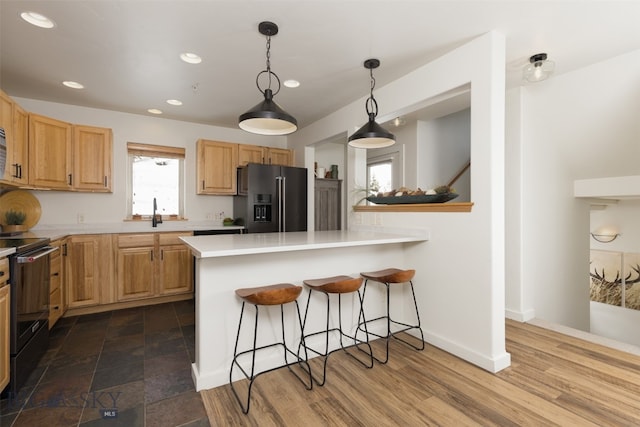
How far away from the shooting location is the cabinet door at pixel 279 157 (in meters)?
4.77

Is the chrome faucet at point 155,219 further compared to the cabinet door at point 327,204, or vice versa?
the cabinet door at point 327,204

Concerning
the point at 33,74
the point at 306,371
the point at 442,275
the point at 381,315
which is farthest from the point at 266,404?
the point at 33,74

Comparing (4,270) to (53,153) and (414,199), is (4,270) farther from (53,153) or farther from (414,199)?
(414,199)

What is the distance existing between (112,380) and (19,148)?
2384mm

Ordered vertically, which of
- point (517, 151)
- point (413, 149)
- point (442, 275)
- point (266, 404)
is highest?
point (413, 149)

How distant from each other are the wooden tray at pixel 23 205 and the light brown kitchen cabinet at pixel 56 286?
75 cm

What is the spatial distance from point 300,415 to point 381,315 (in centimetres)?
134

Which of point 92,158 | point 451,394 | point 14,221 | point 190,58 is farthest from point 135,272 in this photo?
point 451,394

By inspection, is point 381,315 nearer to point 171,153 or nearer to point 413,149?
point 413,149

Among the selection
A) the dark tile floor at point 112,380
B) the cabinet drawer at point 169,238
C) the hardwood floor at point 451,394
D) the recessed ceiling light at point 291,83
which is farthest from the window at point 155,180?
the hardwood floor at point 451,394

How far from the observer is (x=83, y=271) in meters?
3.40

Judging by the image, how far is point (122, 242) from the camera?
3586 millimetres

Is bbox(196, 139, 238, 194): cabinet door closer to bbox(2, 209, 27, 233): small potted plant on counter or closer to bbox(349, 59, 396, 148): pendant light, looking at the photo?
bbox(2, 209, 27, 233): small potted plant on counter

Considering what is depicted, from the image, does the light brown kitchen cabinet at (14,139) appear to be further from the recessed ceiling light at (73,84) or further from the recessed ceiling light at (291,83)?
the recessed ceiling light at (291,83)
